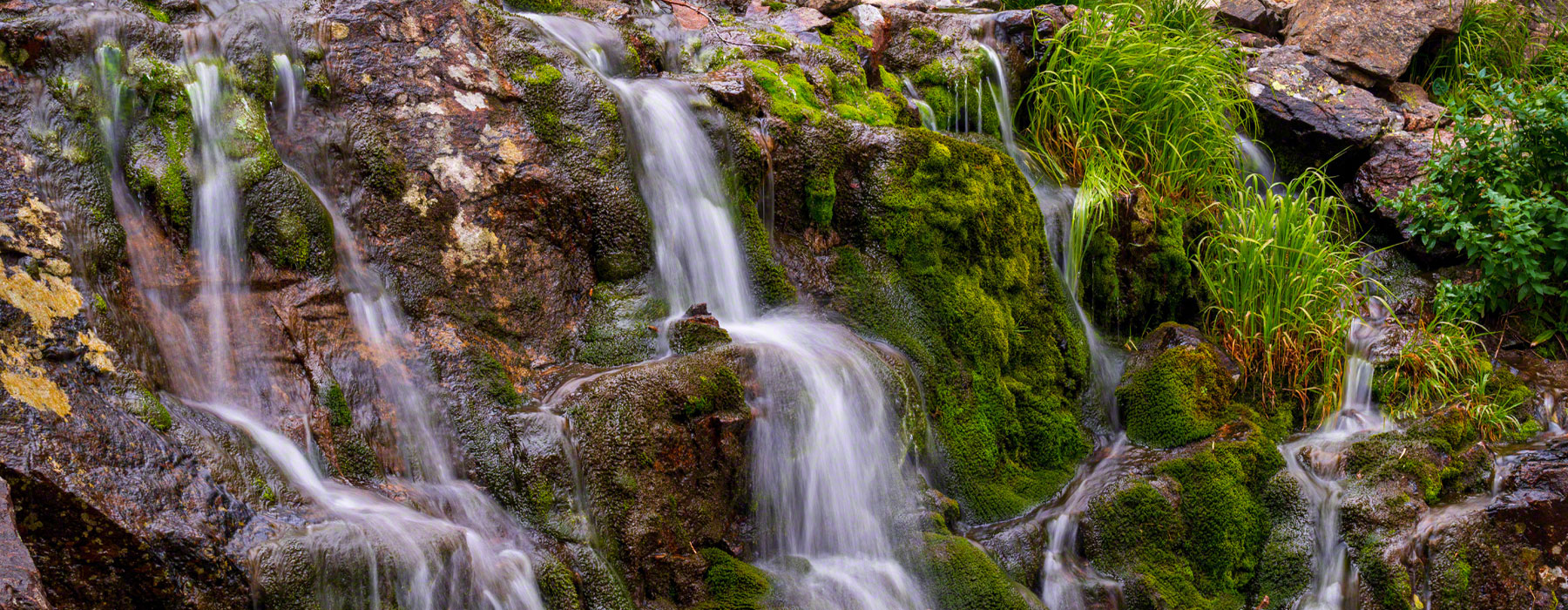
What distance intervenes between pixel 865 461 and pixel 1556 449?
2.91 meters

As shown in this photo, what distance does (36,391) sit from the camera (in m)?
2.63

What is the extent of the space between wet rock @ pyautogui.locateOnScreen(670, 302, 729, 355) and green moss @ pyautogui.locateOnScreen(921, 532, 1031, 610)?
107 cm

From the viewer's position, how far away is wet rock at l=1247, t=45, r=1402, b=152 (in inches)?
275

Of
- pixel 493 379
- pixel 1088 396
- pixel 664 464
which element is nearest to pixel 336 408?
pixel 493 379

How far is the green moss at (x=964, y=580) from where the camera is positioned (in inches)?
141

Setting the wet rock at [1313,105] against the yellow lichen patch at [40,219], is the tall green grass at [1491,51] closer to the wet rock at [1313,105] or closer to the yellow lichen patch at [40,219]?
the wet rock at [1313,105]

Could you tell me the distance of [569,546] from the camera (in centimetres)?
322

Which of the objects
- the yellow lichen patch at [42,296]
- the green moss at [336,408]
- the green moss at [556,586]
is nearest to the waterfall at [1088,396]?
the green moss at [556,586]

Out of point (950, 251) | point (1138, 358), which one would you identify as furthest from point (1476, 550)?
point (950, 251)

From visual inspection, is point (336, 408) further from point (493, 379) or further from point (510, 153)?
point (510, 153)

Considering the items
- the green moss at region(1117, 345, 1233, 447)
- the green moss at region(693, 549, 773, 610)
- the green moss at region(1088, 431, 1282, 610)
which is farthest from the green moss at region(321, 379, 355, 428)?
the green moss at region(1117, 345, 1233, 447)

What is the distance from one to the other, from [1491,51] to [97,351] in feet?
29.9

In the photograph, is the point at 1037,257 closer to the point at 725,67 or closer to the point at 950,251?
the point at 950,251

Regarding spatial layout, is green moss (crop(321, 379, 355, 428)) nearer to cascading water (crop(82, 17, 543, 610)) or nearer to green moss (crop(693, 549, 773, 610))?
cascading water (crop(82, 17, 543, 610))
